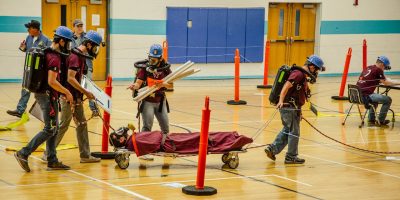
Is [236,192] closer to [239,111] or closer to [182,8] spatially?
[239,111]

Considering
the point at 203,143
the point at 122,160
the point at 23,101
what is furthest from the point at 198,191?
the point at 23,101

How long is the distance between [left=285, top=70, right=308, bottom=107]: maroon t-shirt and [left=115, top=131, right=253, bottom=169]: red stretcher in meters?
1.21

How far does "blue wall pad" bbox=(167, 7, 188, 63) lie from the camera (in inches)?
1048

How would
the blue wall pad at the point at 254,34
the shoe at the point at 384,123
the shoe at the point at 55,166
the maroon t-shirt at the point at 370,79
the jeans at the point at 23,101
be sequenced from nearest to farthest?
the shoe at the point at 55,166
the jeans at the point at 23,101
the maroon t-shirt at the point at 370,79
the shoe at the point at 384,123
the blue wall pad at the point at 254,34

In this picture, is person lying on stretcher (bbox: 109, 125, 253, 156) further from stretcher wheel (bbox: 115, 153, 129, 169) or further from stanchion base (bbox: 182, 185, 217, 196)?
stanchion base (bbox: 182, 185, 217, 196)

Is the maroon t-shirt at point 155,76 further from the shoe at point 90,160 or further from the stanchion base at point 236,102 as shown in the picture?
the stanchion base at point 236,102

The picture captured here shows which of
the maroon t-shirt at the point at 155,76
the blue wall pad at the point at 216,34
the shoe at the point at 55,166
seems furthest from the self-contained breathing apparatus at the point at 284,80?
the blue wall pad at the point at 216,34

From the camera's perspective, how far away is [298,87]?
42.5 feet

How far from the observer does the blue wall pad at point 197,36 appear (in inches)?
1059

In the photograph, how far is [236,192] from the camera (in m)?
10.8

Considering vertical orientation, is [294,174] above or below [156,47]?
below

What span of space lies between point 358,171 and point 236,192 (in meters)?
2.71

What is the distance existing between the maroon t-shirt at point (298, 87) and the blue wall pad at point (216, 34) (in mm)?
14301

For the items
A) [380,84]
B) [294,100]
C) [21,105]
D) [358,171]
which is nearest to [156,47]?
[294,100]
